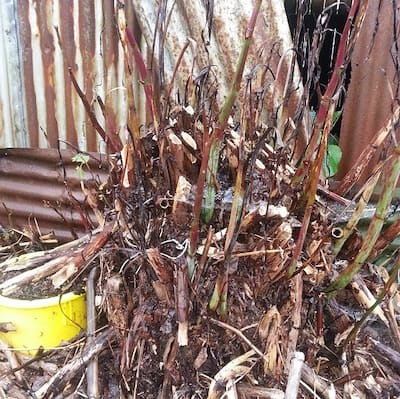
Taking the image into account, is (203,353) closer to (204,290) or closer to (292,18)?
(204,290)

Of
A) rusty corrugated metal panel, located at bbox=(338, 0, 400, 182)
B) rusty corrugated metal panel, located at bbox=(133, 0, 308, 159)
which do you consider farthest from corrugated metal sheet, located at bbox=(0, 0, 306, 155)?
rusty corrugated metal panel, located at bbox=(338, 0, 400, 182)

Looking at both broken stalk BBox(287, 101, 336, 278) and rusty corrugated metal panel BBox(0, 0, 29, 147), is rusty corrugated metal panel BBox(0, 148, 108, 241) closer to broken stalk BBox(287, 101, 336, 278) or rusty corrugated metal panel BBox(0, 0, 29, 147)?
rusty corrugated metal panel BBox(0, 0, 29, 147)

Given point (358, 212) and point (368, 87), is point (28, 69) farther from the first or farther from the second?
point (358, 212)

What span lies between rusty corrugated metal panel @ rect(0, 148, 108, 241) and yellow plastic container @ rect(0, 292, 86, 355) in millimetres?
840

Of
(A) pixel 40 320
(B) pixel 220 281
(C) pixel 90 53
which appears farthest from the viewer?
(C) pixel 90 53

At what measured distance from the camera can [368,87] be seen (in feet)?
7.92

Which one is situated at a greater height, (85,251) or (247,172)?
A: (247,172)

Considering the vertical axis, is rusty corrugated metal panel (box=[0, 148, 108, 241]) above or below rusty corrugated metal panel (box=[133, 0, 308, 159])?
below

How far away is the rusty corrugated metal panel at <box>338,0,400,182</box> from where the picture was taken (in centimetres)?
231

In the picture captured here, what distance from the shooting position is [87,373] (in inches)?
68.3

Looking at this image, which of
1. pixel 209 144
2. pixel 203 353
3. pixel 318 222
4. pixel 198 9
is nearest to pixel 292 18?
pixel 198 9

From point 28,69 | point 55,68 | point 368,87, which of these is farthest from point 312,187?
point 28,69

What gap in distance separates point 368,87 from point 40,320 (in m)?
1.80

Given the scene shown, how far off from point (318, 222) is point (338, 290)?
0.25 meters
